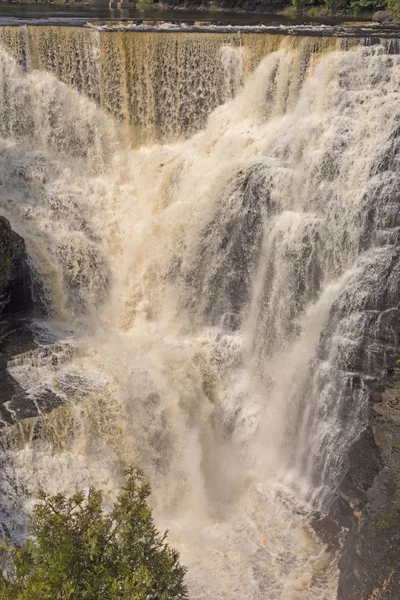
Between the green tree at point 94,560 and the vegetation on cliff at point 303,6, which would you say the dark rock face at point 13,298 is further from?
the vegetation on cliff at point 303,6

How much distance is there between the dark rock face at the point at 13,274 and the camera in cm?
1872

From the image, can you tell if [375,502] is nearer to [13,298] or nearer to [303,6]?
[13,298]

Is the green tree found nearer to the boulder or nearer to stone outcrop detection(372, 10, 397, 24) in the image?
stone outcrop detection(372, 10, 397, 24)

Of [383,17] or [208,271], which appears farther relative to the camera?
[383,17]

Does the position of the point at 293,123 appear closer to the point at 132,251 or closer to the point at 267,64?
the point at 267,64

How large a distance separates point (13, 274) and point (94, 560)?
11.4 m

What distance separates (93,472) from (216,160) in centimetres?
964

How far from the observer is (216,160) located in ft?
66.5

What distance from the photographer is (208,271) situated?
19.1 meters

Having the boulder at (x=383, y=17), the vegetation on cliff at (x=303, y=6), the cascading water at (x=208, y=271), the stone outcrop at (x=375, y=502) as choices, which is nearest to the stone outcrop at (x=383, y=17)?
the boulder at (x=383, y=17)

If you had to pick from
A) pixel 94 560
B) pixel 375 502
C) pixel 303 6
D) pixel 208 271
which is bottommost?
pixel 375 502

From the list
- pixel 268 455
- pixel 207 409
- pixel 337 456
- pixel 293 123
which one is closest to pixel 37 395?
pixel 207 409

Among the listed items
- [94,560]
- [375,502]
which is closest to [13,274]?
[375,502]

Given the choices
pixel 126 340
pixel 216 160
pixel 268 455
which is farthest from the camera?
pixel 216 160
